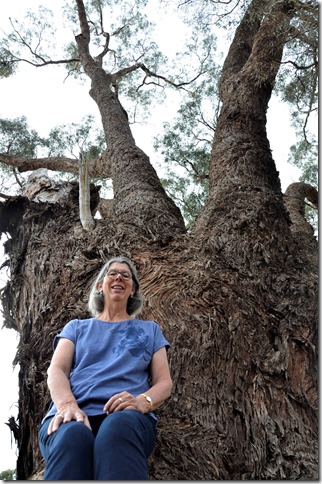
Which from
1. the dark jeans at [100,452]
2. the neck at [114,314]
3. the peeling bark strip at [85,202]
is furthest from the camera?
the peeling bark strip at [85,202]

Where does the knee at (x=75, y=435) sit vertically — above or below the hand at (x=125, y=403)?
below

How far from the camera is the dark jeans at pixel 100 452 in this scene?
1.29m

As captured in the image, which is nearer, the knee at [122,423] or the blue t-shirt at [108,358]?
the knee at [122,423]

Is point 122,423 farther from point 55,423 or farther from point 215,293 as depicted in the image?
point 215,293

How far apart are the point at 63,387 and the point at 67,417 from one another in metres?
0.17

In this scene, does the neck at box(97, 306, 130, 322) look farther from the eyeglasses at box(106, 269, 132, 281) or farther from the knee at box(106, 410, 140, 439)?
the knee at box(106, 410, 140, 439)

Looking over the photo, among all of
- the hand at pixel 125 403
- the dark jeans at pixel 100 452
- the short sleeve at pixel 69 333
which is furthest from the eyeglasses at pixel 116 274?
the dark jeans at pixel 100 452

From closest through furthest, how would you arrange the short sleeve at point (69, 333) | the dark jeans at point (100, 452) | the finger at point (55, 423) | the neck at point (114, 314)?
the dark jeans at point (100, 452), the finger at point (55, 423), the short sleeve at point (69, 333), the neck at point (114, 314)

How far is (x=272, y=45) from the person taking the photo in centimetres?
425

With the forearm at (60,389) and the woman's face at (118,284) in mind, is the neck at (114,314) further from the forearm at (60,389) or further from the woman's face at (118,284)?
the forearm at (60,389)

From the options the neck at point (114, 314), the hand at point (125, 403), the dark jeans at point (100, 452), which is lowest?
the dark jeans at point (100, 452)

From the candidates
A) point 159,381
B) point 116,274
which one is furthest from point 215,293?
point 159,381

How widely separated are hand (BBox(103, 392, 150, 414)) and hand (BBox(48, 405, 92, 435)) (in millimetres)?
67

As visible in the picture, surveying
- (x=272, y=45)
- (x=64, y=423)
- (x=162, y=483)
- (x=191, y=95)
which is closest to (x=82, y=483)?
(x=64, y=423)
